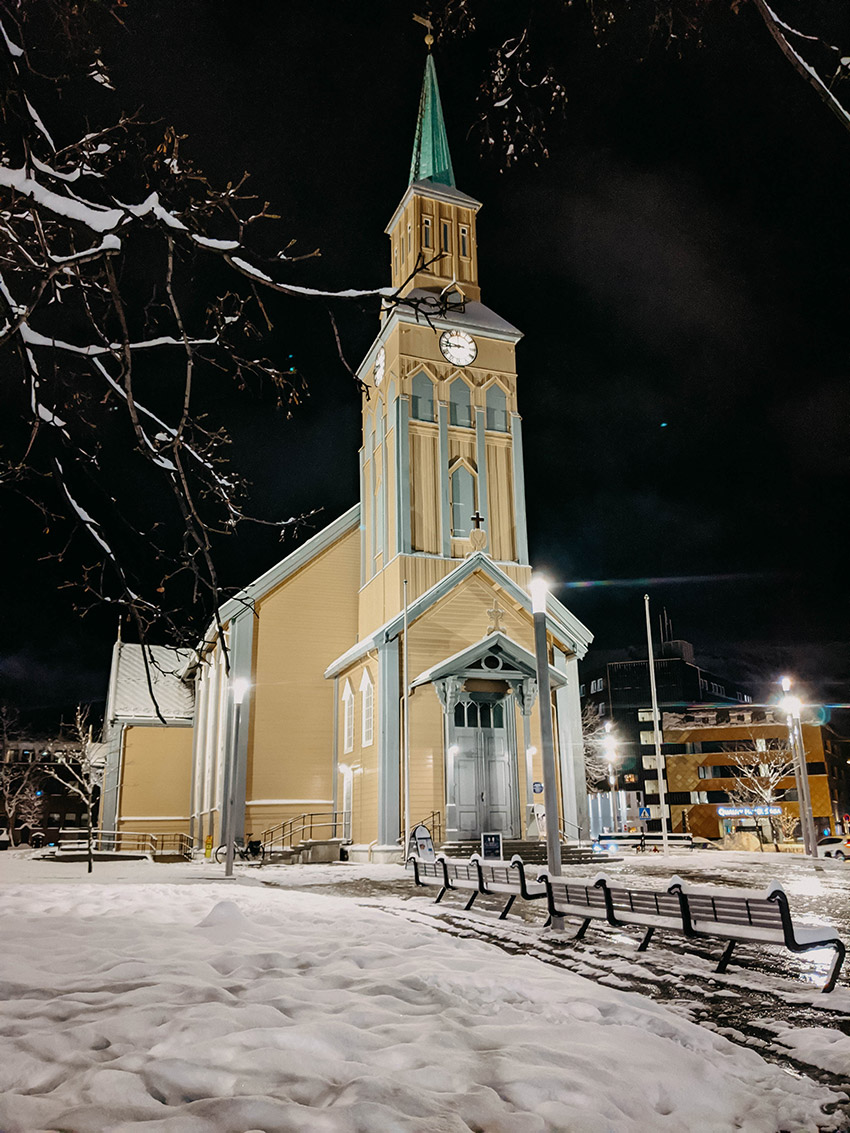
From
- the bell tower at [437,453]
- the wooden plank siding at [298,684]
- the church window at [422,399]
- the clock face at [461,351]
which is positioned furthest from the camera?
the clock face at [461,351]

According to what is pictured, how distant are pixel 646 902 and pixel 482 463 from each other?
2501cm

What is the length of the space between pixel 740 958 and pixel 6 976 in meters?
6.71

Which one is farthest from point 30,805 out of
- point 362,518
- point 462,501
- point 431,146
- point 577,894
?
point 577,894

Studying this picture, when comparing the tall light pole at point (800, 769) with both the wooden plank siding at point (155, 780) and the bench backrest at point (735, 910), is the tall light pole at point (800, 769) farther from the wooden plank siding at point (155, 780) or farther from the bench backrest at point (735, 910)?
the wooden plank siding at point (155, 780)

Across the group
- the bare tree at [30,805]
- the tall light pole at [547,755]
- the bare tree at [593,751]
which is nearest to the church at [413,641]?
the tall light pole at [547,755]

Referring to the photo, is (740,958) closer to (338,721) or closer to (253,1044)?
(253,1044)

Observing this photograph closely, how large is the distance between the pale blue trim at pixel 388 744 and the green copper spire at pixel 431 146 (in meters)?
23.6

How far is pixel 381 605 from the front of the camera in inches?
1202

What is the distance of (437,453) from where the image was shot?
32094 millimetres

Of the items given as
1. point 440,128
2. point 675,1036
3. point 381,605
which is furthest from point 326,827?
point 440,128

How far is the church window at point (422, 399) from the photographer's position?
106ft

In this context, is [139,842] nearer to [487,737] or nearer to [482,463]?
[487,737]

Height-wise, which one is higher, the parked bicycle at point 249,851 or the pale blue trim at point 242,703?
the pale blue trim at point 242,703

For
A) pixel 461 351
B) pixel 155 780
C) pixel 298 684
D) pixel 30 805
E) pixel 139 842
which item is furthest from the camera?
pixel 30 805
